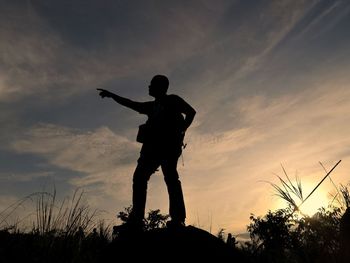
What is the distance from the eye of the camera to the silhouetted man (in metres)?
5.10

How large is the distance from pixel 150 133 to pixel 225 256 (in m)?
1.89

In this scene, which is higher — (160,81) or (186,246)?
(160,81)

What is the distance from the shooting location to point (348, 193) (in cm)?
502

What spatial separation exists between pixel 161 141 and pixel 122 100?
0.97 meters

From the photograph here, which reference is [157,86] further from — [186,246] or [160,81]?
[186,246]

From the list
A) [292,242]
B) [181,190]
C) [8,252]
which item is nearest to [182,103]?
[181,190]

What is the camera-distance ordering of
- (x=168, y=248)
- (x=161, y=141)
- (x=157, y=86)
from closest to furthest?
(x=168, y=248), (x=161, y=141), (x=157, y=86)

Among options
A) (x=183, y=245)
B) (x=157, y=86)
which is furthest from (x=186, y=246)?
(x=157, y=86)

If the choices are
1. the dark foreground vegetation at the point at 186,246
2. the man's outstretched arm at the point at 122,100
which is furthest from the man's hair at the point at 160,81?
the dark foreground vegetation at the point at 186,246

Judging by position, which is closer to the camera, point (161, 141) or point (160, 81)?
point (161, 141)

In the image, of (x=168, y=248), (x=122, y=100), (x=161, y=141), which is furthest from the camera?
(x=122, y=100)

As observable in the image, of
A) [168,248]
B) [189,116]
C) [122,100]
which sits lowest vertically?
[168,248]

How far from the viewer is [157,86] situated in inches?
222

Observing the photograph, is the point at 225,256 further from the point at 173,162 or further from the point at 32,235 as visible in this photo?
the point at 32,235
